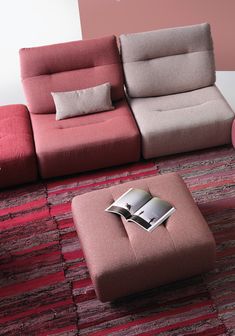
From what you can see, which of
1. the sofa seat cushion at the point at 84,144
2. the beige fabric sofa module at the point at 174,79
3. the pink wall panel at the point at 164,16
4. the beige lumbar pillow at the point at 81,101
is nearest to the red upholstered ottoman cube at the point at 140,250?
the sofa seat cushion at the point at 84,144

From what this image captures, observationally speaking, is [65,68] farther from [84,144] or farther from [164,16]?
[164,16]

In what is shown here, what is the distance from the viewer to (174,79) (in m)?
4.28

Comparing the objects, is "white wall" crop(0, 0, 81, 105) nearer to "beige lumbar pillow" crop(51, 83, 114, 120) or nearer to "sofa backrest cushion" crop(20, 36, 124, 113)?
"sofa backrest cushion" crop(20, 36, 124, 113)

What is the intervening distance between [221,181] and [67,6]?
3401mm

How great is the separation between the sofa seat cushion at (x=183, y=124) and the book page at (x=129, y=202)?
773mm

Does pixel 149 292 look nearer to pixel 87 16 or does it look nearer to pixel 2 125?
pixel 2 125

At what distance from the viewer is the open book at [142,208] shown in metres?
3.13

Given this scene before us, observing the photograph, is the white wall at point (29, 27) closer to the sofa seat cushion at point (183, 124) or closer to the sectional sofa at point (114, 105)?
the sectional sofa at point (114, 105)

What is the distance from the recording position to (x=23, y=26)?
588 cm

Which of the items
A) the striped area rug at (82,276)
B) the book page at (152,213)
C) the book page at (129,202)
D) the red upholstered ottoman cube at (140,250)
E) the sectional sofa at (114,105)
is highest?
the sectional sofa at (114,105)

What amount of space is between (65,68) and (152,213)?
1.70 m

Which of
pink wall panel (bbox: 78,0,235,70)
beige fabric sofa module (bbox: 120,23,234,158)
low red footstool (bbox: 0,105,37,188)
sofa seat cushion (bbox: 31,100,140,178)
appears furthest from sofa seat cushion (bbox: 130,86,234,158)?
pink wall panel (bbox: 78,0,235,70)

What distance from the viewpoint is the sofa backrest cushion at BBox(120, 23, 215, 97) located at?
4227 millimetres

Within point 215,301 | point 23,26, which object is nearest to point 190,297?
point 215,301
